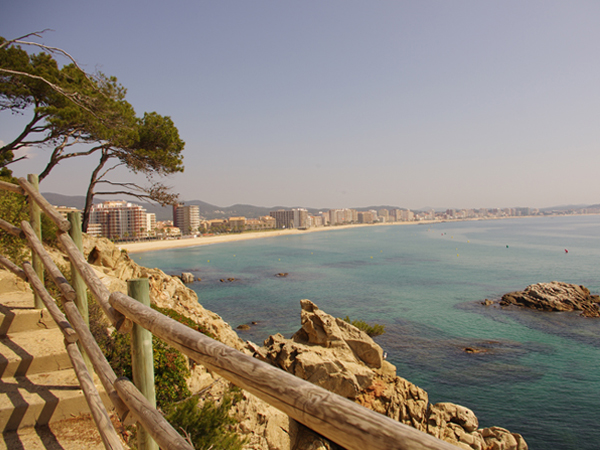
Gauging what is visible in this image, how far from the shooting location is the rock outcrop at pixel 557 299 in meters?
25.7

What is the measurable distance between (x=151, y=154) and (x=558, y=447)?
67.6 ft

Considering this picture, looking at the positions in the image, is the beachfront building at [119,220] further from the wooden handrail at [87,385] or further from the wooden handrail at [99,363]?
the wooden handrail at [99,363]

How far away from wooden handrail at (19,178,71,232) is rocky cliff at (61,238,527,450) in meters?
4.75

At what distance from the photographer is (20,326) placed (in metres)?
4.64

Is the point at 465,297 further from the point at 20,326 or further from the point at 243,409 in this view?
the point at 20,326

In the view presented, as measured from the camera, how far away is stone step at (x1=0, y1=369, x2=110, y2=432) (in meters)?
3.14

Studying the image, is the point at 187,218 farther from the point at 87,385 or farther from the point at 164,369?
the point at 87,385

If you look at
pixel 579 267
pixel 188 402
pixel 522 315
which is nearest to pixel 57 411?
pixel 188 402

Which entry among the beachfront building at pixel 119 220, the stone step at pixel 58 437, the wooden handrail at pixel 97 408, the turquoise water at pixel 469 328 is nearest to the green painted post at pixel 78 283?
the wooden handrail at pixel 97 408

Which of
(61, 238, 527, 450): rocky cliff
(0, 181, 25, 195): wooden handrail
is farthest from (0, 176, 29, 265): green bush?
(0, 181, 25, 195): wooden handrail

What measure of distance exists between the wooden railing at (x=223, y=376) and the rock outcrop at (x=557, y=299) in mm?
30098

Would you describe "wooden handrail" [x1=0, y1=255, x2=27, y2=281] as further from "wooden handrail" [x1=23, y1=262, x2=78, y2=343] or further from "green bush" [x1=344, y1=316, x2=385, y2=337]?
"green bush" [x1=344, y1=316, x2=385, y2=337]

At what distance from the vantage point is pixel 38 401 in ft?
10.8

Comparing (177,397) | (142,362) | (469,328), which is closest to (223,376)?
(142,362)
